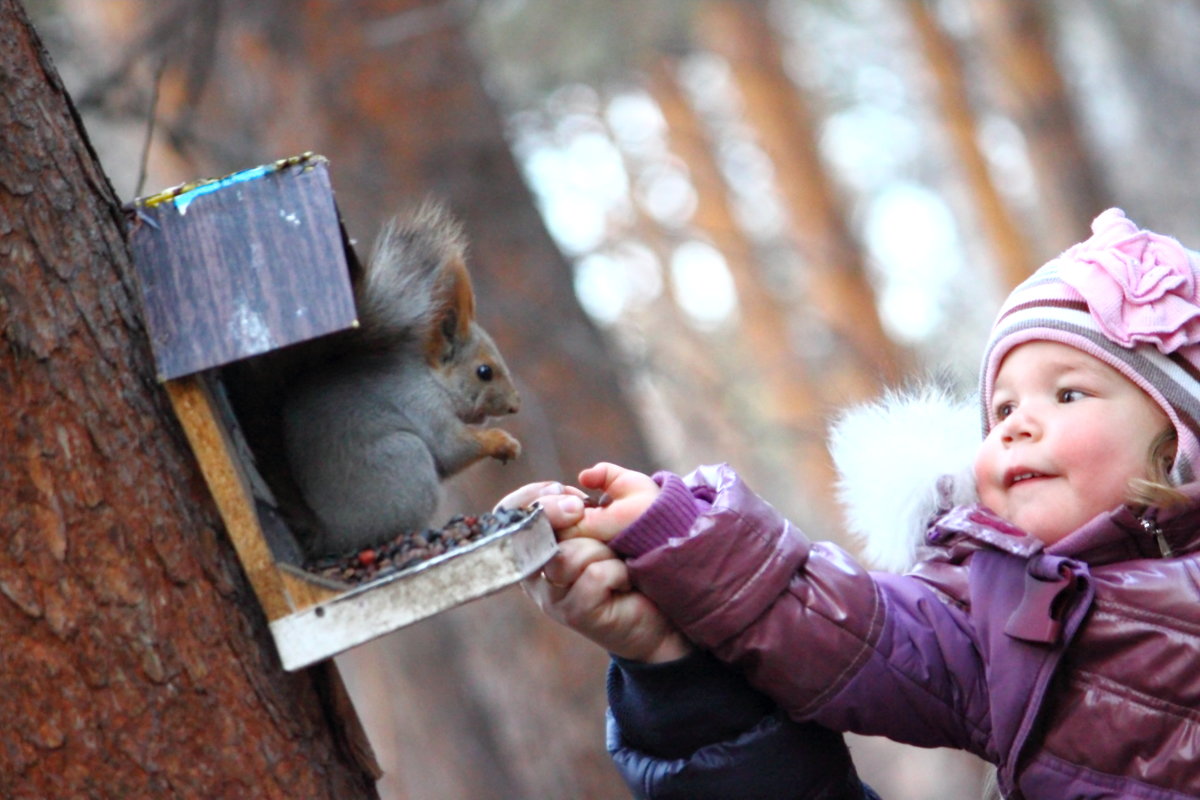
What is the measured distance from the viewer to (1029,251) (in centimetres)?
744

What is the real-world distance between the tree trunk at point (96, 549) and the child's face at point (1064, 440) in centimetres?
73

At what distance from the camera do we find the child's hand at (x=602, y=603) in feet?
3.96

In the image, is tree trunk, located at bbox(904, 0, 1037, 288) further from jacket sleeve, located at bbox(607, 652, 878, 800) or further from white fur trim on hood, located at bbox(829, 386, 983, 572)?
jacket sleeve, located at bbox(607, 652, 878, 800)

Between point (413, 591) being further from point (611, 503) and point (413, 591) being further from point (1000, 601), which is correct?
point (1000, 601)

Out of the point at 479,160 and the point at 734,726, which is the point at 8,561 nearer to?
the point at 734,726

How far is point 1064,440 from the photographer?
128cm

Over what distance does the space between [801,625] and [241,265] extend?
0.60m

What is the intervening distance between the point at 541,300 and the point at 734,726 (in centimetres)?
202

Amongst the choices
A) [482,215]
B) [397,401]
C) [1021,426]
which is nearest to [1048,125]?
[482,215]

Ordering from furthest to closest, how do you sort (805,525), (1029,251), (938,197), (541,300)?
(938,197), (805,525), (1029,251), (541,300)

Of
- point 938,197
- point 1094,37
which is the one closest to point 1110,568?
point 1094,37

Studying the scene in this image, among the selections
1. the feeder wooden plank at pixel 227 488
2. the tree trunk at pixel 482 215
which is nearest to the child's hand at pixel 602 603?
the feeder wooden plank at pixel 227 488

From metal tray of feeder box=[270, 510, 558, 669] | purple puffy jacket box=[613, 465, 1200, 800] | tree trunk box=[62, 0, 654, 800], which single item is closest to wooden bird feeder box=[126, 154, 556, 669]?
metal tray of feeder box=[270, 510, 558, 669]

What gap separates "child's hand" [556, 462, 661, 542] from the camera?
1233mm
